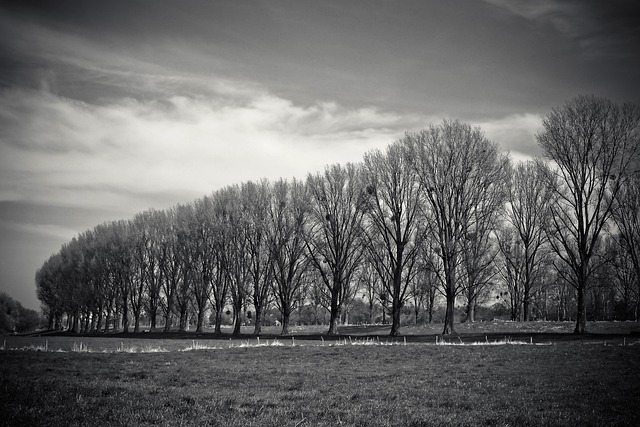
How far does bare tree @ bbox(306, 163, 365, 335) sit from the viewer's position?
46969 mm

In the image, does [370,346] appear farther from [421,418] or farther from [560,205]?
[560,205]

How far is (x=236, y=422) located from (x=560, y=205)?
3723 cm

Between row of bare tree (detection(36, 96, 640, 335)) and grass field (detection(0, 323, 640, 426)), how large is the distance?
55.5 ft

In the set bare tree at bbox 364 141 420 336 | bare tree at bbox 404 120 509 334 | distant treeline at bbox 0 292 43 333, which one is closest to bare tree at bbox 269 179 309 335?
bare tree at bbox 364 141 420 336

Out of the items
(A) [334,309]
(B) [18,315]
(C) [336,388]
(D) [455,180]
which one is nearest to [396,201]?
(D) [455,180]

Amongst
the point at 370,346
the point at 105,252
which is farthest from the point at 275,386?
the point at 105,252

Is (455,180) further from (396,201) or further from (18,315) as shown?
(18,315)

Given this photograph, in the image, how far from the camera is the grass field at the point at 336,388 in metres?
10.0

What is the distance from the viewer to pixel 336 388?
14211mm

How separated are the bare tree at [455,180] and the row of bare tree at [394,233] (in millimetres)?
123

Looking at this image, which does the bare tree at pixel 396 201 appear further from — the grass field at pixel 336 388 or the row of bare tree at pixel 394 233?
the grass field at pixel 336 388

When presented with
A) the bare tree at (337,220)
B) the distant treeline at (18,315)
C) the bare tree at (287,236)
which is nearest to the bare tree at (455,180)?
the bare tree at (337,220)

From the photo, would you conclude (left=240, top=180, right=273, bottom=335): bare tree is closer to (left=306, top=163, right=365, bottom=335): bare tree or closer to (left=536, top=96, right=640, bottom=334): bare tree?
(left=306, top=163, right=365, bottom=335): bare tree

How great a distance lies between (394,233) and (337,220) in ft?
26.5
